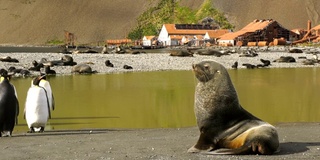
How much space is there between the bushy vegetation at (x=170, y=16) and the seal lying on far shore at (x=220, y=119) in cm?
15159

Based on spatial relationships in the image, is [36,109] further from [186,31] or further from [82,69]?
[186,31]

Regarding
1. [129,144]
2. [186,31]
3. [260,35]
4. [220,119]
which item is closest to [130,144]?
[129,144]

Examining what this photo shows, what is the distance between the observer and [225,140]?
26.2 ft

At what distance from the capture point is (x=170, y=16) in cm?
17712

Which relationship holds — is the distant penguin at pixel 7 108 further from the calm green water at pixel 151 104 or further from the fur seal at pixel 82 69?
the fur seal at pixel 82 69

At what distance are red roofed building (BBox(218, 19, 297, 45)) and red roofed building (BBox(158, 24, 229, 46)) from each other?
388 inches

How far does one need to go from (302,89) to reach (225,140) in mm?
14018

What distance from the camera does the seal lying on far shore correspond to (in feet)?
25.9

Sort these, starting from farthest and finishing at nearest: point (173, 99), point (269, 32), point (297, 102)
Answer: point (269, 32) → point (173, 99) → point (297, 102)

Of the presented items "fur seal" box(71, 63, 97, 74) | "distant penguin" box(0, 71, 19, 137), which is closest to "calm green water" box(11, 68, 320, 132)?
"distant penguin" box(0, 71, 19, 137)

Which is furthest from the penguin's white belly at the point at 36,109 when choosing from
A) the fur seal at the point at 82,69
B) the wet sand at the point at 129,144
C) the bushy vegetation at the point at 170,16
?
the bushy vegetation at the point at 170,16

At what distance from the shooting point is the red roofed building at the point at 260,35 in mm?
106369

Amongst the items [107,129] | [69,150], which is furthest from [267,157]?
[107,129]

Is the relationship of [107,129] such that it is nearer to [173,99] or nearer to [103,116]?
[103,116]
